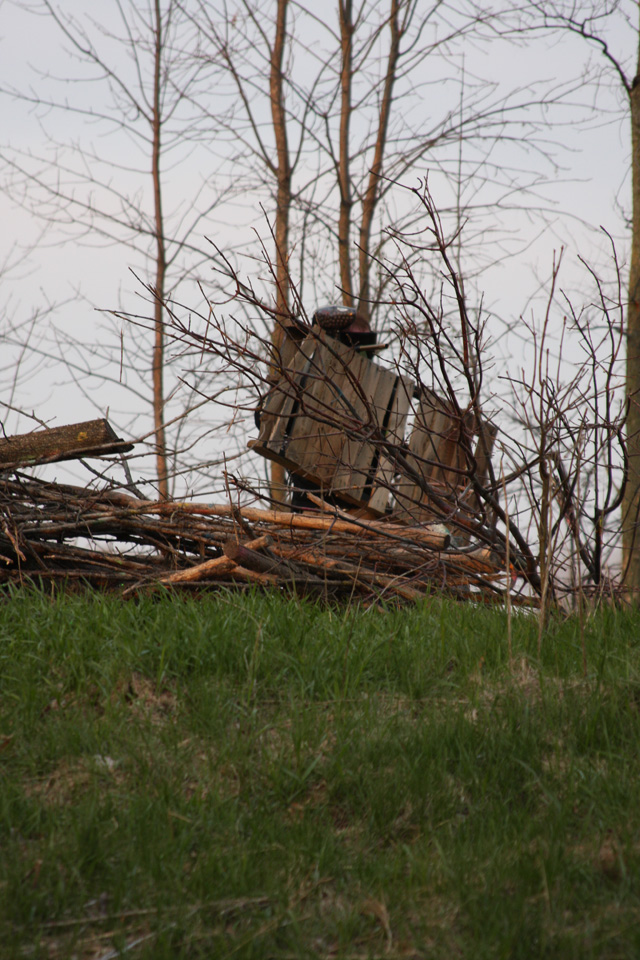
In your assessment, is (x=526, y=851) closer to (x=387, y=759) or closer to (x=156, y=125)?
(x=387, y=759)

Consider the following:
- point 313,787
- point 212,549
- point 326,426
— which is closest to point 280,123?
point 326,426

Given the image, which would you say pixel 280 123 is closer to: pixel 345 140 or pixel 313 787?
pixel 345 140

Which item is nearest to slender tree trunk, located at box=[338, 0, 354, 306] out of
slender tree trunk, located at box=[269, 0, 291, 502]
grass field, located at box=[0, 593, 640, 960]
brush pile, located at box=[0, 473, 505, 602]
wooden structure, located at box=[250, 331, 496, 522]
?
slender tree trunk, located at box=[269, 0, 291, 502]

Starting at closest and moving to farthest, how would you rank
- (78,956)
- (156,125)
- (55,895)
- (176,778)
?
(78,956), (55,895), (176,778), (156,125)

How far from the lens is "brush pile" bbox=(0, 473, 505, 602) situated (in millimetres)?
4418

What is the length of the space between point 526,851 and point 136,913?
1.09 metres

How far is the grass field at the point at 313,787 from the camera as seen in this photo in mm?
1975

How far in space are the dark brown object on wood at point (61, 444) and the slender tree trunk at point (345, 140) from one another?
734 centimetres

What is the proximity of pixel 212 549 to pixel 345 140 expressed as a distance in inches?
348

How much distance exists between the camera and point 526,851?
2158 mm

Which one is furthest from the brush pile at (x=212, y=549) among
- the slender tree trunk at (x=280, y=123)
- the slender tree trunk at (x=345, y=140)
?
the slender tree trunk at (x=345, y=140)

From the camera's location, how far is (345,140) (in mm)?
11617

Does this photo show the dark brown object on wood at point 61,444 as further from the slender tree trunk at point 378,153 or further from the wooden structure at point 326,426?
the slender tree trunk at point 378,153

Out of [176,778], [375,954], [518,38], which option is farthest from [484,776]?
[518,38]
